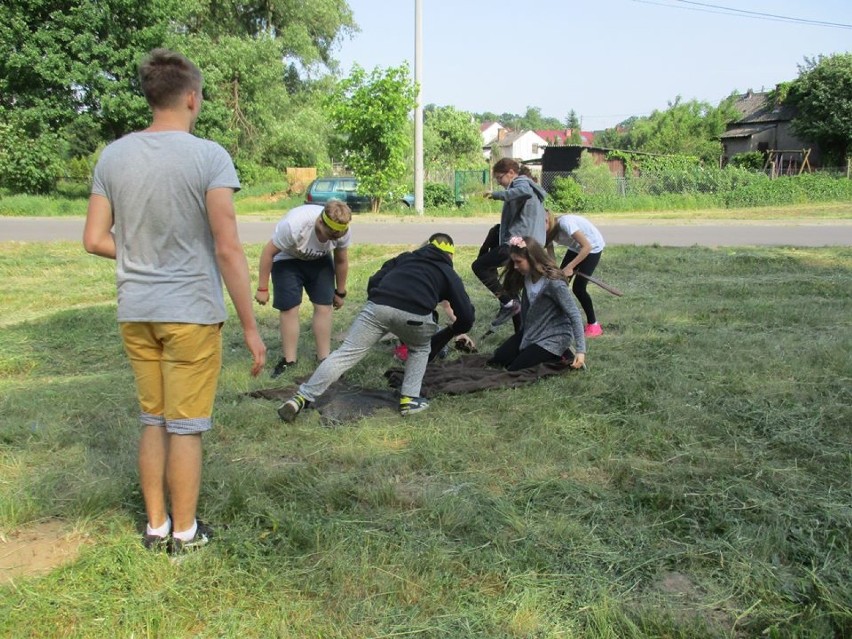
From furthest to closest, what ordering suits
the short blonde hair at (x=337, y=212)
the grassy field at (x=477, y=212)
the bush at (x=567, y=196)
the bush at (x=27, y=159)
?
the bush at (x=27, y=159), the bush at (x=567, y=196), the grassy field at (x=477, y=212), the short blonde hair at (x=337, y=212)

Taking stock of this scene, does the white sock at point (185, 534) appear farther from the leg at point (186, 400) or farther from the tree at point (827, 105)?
the tree at point (827, 105)

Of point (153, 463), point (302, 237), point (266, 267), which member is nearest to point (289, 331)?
point (266, 267)

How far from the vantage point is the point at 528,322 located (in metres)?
5.66

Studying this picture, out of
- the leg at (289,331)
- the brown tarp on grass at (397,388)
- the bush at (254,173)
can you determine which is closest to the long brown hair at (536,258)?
the brown tarp on grass at (397,388)

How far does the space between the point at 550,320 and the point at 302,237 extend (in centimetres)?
204

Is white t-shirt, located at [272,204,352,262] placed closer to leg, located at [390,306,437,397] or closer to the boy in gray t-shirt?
leg, located at [390,306,437,397]

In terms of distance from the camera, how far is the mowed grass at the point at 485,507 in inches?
97.4

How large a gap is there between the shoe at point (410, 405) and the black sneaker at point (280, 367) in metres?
1.41

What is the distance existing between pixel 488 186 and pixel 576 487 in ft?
85.3

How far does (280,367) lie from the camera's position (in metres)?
5.80

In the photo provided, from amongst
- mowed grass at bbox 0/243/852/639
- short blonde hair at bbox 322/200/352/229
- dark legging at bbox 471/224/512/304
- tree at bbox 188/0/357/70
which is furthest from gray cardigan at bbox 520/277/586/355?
tree at bbox 188/0/357/70

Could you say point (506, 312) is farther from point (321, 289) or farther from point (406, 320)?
point (406, 320)

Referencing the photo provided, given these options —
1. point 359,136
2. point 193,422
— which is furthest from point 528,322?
point 359,136

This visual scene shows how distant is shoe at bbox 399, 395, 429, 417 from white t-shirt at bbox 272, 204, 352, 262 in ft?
4.90
